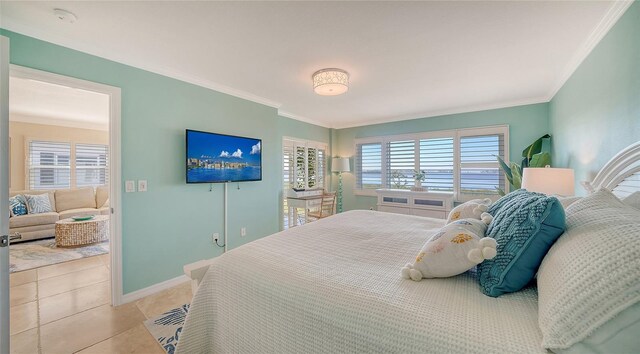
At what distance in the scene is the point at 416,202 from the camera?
448 cm

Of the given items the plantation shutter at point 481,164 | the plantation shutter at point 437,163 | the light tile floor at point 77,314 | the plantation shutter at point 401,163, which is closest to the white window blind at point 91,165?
the light tile floor at point 77,314

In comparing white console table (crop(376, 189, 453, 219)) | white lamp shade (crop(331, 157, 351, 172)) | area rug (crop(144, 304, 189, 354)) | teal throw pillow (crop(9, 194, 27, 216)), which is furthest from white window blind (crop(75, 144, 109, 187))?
white console table (crop(376, 189, 453, 219))

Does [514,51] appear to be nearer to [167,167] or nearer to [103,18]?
[103,18]

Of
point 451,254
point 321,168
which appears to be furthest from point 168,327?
point 321,168

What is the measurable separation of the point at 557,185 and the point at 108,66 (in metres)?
4.32

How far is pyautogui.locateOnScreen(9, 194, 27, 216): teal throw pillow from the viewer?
416cm

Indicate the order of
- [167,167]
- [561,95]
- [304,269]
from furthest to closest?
[561,95] < [167,167] < [304,269]

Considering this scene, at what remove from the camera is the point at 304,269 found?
1157 mm

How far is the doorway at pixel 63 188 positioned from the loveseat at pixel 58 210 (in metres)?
0.01

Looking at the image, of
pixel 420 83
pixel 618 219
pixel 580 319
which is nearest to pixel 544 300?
pixel 580 319

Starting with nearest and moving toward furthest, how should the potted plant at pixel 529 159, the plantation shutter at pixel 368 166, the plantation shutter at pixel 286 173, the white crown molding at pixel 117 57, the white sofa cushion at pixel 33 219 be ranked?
the white crown molding at pixel 117 57 < the potted plant at pixel 529 159 < the white sofa cushion at pixel 33 219 < the plantation shutter at pixel 286 173 < the plantation shutter at pixel 368 166

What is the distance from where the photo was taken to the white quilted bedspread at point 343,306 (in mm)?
755

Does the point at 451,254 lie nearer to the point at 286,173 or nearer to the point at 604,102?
the point at 604,102

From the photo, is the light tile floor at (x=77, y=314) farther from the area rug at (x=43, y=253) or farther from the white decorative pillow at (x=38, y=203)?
the white decorative pillow at (x=38, y=203)
